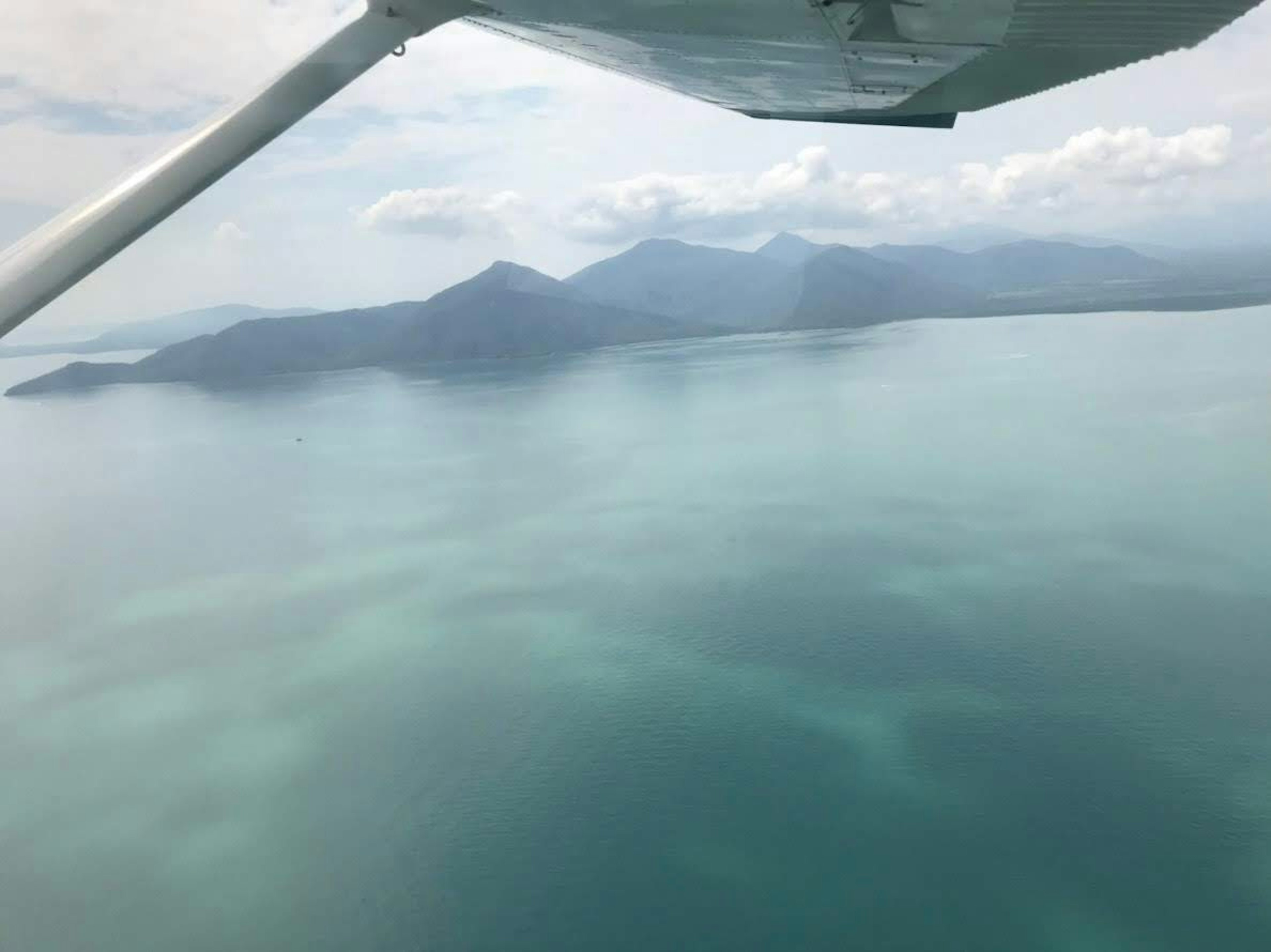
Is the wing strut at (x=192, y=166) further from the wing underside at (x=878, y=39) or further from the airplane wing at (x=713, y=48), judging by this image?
the wing underside at (x=878, y=39)

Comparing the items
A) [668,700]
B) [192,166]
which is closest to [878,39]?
[192,166]

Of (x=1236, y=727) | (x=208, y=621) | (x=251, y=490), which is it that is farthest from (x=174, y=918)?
(x=251, y=490)

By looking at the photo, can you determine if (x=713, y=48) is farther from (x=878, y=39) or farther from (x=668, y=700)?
(x=668, y=700)

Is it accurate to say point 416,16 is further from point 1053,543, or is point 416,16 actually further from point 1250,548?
point 1250,548

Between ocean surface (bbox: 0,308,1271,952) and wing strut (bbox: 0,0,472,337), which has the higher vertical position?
wing strut (bbox: 0,0,472,337)

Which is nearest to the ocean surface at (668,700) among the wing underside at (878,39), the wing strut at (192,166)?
the wing underside at (878,39)

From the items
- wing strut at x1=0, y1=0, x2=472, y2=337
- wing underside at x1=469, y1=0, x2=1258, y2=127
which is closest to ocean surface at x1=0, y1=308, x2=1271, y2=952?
wing underside at x1=469, y1=0, x2=1258, y2=127

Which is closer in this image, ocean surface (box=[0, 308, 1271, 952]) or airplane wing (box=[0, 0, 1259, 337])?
airplane wing (box=[0, 0, 1259, 337])

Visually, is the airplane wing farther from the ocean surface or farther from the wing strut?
the ocean surface
